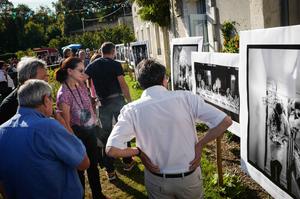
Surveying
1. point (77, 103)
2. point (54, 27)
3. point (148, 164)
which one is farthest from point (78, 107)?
point (54, 27)

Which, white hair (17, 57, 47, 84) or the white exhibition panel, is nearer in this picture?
the white exhibition panel

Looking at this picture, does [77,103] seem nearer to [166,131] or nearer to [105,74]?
[105,74]

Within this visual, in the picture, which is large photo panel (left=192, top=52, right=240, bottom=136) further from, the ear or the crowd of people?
the ear

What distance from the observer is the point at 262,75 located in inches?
129

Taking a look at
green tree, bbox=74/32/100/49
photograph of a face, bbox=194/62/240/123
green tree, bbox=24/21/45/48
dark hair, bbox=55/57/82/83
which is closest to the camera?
dark hair, bbox=55/57/82/83

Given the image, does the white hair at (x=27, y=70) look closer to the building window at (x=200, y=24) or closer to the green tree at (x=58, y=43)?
the building window at (x=200, y=24)

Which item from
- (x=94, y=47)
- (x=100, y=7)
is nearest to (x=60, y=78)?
(x=94, y=47)

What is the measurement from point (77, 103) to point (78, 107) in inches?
2.1

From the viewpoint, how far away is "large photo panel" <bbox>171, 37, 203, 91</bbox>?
595cm

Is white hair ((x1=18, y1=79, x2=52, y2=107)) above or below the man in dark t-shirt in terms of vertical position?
above

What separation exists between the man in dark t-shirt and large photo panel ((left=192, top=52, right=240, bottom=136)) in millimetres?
1175

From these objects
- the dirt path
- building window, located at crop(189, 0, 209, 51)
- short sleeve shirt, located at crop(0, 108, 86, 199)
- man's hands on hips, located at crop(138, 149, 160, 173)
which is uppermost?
building window, located at crop(189, 0, 209, 51)

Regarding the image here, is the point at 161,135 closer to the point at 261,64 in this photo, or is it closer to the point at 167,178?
the point at 167,178

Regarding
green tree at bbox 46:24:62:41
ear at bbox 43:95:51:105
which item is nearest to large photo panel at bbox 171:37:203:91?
ear at bbox 43:95:51:105
